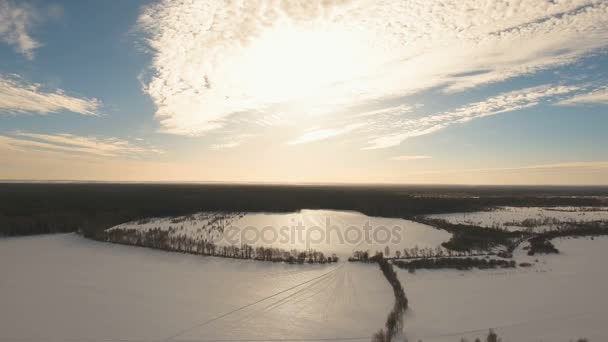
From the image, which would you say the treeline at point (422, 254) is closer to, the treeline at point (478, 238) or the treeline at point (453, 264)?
the treeline at point (478, 238)

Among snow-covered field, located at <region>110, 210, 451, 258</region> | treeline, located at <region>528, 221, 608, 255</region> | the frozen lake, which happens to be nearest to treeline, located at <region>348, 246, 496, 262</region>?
snow-covered field, located at <region>110, 210, 451, 258</region>

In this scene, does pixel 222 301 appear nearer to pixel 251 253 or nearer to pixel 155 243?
pixel 251 253

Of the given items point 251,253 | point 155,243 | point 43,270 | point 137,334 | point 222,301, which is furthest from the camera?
point 155,243

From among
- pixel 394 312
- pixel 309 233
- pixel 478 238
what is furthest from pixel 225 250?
pixel 478 238

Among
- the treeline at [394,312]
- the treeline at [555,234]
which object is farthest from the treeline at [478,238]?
the treeline at [394,312]

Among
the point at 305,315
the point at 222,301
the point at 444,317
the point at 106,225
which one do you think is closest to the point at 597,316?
the point at 444,317

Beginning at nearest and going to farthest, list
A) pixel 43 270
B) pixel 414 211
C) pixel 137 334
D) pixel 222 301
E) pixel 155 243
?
pixel 137 334 → pixel 222 301 → pixel 43 270 → pixel 155 243 → pixel 414 211
